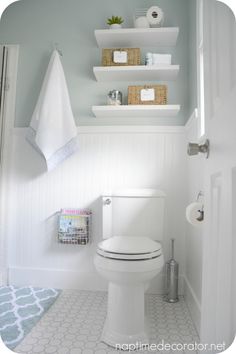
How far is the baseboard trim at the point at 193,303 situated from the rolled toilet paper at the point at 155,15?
73.3 inches

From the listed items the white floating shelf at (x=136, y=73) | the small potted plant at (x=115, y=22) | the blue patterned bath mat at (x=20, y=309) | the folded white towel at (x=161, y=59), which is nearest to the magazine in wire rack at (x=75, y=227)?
the blue patterned bath mat at (x=20, y=309)

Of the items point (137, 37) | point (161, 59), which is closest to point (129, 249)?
point (161, 59)

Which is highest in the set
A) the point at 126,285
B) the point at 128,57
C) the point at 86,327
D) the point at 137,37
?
the point at 137,37

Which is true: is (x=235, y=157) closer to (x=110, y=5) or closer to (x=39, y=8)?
(x=110, y=5)

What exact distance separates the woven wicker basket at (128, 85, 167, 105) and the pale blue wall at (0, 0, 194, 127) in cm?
13

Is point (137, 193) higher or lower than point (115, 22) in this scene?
lower

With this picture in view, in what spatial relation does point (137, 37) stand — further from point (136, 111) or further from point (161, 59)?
point (136, 111)

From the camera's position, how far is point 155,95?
192 centimetres

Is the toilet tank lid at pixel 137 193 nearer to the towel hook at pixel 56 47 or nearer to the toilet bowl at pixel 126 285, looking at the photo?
the toilet bowl at pixel 126 285

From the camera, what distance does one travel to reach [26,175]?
210 cm

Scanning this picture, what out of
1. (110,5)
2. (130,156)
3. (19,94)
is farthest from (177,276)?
(110,5)

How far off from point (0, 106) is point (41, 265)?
1.31 meters

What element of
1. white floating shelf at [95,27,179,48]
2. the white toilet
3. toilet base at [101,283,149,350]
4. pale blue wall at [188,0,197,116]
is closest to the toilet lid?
the white toilet

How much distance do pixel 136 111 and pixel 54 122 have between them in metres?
0.62
